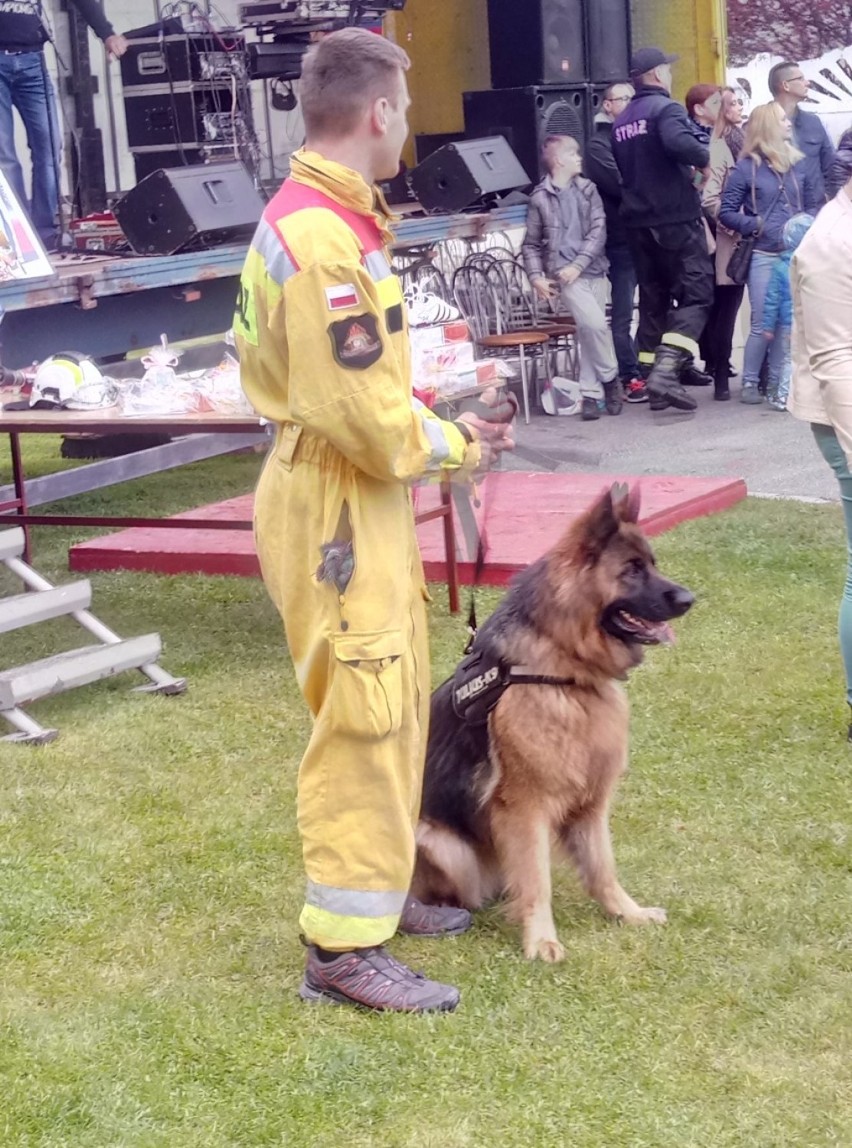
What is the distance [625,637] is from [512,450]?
1.76 feet

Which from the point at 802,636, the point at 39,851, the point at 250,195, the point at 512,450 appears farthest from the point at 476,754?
the point at 250,195

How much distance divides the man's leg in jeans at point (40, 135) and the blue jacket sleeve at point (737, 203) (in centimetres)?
461

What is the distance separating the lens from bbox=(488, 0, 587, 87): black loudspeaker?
12594mm

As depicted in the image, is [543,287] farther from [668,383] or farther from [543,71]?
[543,71]

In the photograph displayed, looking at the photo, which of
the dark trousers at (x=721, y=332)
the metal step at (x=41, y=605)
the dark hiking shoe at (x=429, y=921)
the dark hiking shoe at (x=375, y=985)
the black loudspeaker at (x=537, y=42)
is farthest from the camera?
the black loudspeaker at (x=537, y=42)

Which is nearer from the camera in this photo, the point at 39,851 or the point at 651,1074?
the point at 651,1074

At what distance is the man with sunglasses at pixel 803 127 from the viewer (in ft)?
34.4

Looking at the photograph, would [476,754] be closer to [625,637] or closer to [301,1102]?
[625,637]

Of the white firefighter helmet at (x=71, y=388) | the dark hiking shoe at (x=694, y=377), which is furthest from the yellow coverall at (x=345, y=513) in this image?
the dark hiking shoe at (x=694, y=377)

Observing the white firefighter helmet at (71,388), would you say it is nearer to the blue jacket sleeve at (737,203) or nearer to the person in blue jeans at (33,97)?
the person in blue jeans at (33,97)

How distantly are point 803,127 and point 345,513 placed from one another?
349 inches

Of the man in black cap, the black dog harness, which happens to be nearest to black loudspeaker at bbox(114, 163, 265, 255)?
the man in black cap

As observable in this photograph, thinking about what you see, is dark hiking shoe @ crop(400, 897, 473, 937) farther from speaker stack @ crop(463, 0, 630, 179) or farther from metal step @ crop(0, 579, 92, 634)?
speaker stack @ crop(463, 0, 630, 179)

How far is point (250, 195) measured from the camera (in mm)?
9078
